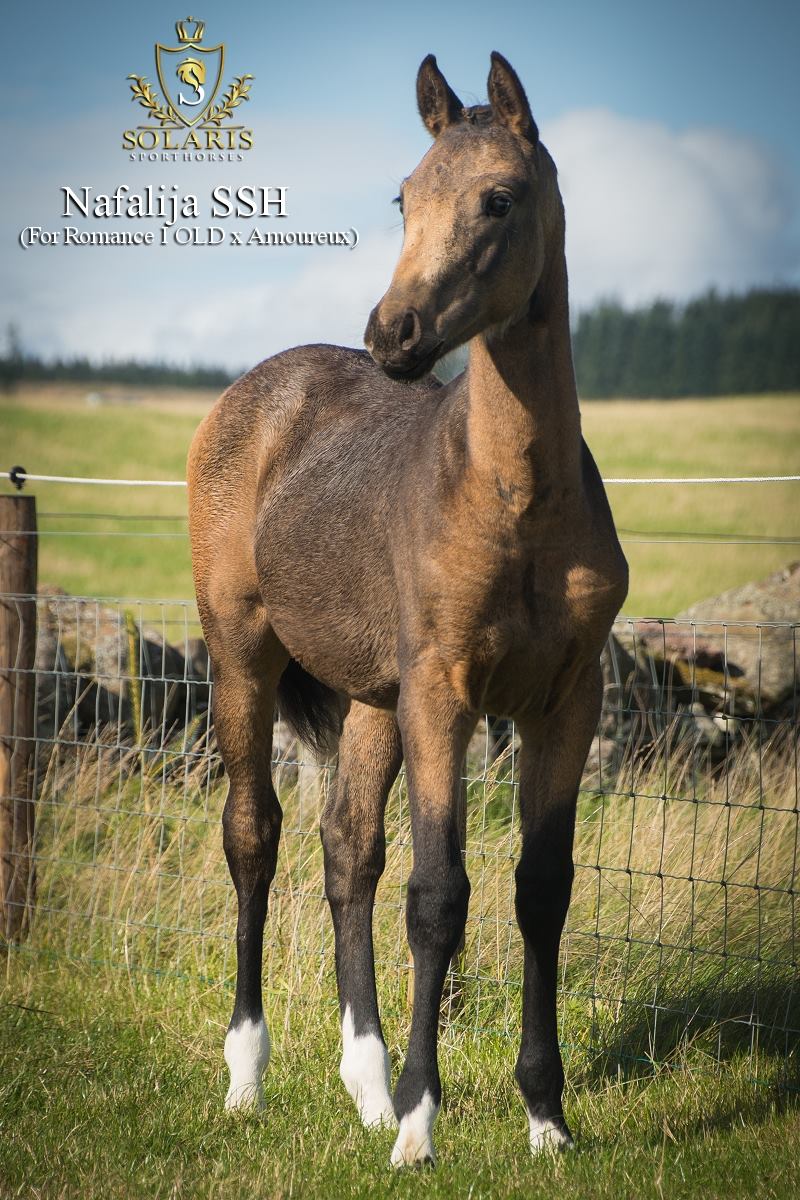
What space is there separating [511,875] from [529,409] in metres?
2.63

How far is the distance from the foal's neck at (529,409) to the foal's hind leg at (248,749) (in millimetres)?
1561

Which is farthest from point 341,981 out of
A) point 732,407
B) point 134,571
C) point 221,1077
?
point 732,407

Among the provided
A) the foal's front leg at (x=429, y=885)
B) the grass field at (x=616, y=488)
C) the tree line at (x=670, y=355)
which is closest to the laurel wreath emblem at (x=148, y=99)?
the foal's front leg at (x=429, y=885)

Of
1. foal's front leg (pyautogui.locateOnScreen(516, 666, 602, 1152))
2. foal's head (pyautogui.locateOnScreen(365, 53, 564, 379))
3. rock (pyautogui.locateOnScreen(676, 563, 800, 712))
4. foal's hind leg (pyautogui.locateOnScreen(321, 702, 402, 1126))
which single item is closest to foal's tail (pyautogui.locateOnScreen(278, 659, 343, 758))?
foal's hind leg (pyautogui.locateOnScreen(321, 702, 402, 1126))

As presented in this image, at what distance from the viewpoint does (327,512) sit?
3.88 m

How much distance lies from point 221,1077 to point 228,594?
5.58 ft

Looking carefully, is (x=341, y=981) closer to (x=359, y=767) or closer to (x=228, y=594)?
(x=359, y=767)

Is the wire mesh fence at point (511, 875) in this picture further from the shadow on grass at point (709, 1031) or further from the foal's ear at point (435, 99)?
the foal's ear at point (435, 99)

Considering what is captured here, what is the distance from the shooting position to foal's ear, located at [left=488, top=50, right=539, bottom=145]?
2.89 meters

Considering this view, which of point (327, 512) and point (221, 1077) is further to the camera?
point (221, 1077)

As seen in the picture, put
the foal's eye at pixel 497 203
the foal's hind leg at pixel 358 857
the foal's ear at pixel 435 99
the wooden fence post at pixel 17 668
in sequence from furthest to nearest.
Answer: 1. the wooden fence post at pixel 17 668
2. the foal's hind leg at pixel 358 857
3. the foal's ear at pixel 435 99
4. the foal's eye at pixel 497 203

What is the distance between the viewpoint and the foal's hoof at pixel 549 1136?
10.9 ft

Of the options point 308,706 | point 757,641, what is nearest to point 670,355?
point 757,641

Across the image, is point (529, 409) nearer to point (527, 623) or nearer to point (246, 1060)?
point (527, 623)
